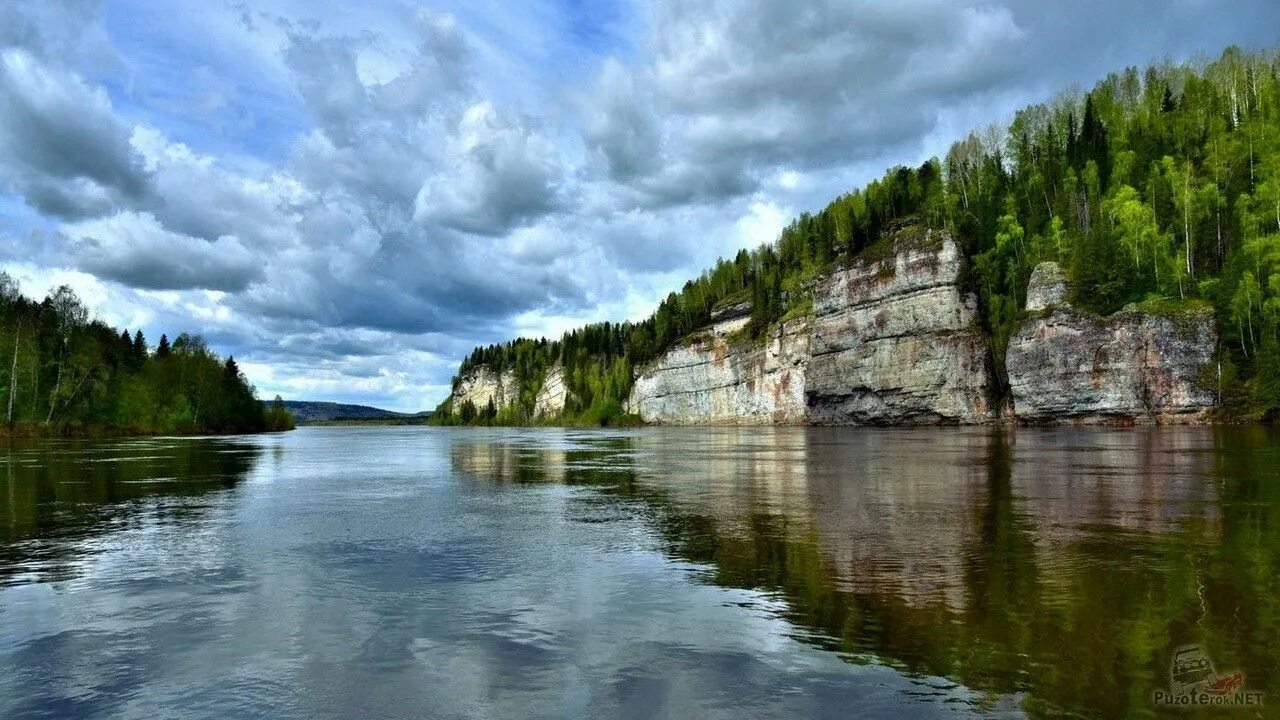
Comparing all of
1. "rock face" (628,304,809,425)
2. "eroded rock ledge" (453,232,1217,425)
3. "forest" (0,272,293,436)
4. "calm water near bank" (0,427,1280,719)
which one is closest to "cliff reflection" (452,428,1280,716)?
"calm water near bank" (0,427,1280,719)

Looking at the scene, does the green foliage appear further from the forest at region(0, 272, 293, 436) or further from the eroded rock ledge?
the eroded rock ledge

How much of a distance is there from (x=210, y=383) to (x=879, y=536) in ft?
398

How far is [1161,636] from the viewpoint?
28.0 feet

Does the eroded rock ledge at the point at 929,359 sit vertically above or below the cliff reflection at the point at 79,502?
above

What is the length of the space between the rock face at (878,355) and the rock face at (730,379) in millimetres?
318

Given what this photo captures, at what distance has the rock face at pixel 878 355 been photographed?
4638 inches

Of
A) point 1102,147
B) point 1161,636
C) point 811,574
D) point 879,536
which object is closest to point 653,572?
point 811,574

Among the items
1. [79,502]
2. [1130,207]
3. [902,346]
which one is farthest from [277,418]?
[1130,207]

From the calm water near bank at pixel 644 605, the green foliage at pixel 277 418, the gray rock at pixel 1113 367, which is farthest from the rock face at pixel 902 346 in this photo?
the green foliage at pixel 277 418

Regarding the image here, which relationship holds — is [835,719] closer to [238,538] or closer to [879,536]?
[879,536]

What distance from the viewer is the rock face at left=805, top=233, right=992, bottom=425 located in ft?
383

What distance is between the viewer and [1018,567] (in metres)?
12.5

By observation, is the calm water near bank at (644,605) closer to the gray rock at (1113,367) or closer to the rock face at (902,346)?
the gray rock at (1113,367)

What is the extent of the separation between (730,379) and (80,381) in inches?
4794
